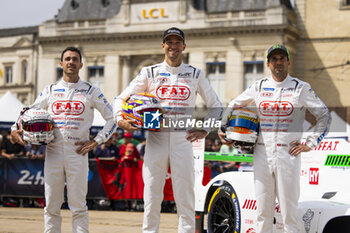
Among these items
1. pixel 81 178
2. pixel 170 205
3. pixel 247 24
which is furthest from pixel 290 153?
pixel 247 24

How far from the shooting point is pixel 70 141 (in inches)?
278

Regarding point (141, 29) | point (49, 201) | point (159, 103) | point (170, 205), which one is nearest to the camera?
point (159, 103)

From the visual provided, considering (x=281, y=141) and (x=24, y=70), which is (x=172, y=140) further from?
(x=24, y=70)

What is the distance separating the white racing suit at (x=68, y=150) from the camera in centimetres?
700

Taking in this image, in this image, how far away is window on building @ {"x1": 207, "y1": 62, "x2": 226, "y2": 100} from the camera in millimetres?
49531

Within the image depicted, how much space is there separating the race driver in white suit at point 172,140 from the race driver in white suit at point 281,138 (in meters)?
0.51

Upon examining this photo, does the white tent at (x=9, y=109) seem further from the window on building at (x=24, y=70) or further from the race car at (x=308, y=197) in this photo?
the window on building at (x=24, y=70)

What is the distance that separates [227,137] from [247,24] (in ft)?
139

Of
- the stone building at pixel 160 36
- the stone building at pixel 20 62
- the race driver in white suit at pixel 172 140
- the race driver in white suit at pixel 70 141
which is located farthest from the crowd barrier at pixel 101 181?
the stone building at pixel 20 62

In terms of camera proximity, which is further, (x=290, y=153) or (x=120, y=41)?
(x=120, y=41)

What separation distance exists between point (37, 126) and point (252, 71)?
42197 mm

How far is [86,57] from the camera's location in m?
53.8

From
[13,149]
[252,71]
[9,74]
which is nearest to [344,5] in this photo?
[252,71]

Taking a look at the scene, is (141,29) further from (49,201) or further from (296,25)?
(49,201)
